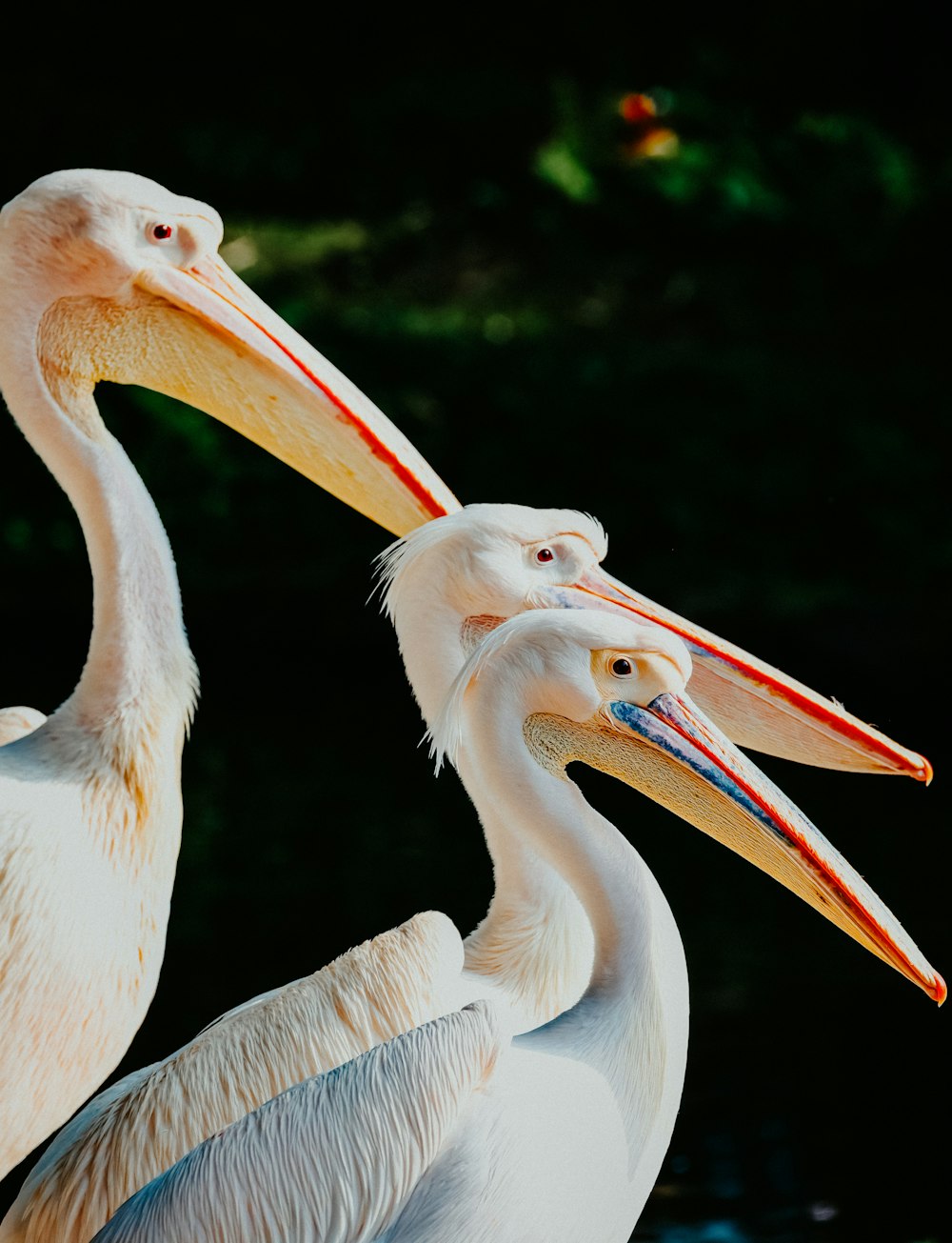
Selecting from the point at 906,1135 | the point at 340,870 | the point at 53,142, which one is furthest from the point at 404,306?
the point at 906,1135

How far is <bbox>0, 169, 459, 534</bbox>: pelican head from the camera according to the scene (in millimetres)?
2650

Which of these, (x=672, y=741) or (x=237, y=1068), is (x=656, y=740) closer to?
(x=672, y=741)

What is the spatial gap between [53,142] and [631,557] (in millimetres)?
3970

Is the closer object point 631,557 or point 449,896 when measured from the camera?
point 449,896

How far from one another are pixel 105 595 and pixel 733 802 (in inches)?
34.7

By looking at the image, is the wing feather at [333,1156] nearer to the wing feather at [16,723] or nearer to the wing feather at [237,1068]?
the wing feather at [237,1068]

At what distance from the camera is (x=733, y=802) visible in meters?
2.43

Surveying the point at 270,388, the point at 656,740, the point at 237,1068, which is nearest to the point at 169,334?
the point at 270,388

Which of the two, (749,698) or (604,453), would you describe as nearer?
(749,698)

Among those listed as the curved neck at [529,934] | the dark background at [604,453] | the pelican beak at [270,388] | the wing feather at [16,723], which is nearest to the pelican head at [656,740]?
the curved neck at [529,934]

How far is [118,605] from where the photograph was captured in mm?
2576

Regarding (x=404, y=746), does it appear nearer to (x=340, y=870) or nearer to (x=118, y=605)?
(x=340, y=870)

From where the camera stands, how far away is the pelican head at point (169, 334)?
8.70 feet

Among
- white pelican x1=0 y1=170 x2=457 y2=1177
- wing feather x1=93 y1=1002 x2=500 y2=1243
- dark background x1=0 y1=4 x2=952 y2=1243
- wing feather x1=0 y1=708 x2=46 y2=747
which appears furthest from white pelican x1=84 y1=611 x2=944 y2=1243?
dark background x1=0 y1=4 x2=952 y2=1243
